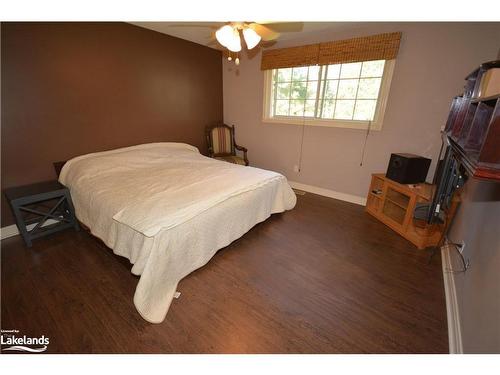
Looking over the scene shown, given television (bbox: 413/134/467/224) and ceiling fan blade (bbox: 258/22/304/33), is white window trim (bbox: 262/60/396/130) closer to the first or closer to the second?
ceiling fan blade (bbox: 258/22/304/33)

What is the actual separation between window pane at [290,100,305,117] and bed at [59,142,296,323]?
1.42 m

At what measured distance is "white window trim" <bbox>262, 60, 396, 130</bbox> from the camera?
258cm

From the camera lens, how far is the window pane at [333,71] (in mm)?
2904

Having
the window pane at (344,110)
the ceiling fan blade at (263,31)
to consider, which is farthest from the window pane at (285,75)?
the ceiling fan blade at (263,31)

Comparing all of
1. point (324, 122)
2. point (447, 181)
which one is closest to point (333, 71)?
point (324, 122)

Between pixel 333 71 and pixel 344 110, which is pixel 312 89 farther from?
pixel 344 110

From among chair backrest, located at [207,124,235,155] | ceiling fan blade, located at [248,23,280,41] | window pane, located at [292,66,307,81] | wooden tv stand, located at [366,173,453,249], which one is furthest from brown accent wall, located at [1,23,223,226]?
wooden tv stand, located at [366,173,453,249]

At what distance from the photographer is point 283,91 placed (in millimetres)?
3473

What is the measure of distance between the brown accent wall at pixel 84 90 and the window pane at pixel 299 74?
5.20 feet

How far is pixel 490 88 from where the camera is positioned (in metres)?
1.03

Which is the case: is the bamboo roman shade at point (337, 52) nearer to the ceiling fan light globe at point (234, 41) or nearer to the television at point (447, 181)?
the television at point (447, 181)

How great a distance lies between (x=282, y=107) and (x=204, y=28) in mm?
1579

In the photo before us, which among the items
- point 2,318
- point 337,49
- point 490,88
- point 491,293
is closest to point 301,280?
point 491,293

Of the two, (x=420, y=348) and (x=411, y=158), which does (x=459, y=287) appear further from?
(x=411, y=158)
